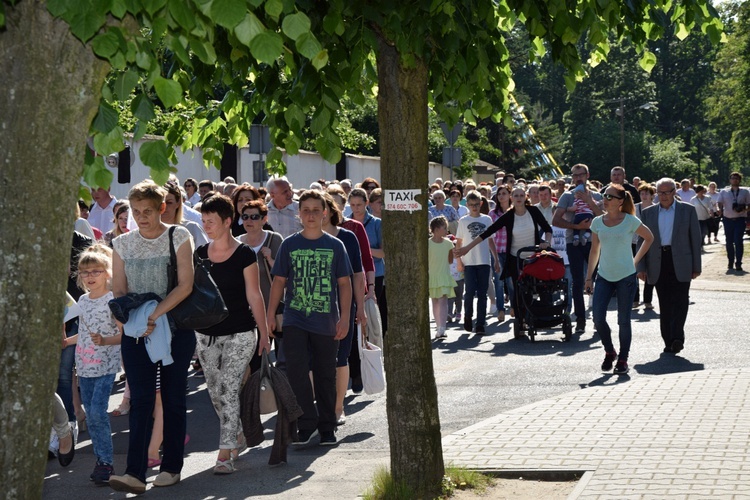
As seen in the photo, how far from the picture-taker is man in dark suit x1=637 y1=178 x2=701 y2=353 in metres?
13.7

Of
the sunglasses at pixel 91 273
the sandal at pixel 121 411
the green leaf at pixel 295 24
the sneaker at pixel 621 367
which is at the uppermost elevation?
the green leaf at pixel 295 24

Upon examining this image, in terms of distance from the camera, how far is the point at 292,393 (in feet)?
28.4

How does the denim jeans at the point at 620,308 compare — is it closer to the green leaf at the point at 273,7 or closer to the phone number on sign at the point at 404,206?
the phone number on sign at the point at 404,206

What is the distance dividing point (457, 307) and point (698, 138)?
366ft

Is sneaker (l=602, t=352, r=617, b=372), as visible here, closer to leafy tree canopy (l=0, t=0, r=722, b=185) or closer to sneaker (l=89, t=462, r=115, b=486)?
leafy tree canopy (l=0, t=0, r=722, b=185)

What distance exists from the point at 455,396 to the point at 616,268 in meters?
2.26

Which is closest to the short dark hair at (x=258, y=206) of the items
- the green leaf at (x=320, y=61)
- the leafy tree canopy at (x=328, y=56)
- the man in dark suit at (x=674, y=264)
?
the leafy tree canopy at (x=328, y=56)

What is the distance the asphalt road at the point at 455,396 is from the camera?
8102 millimetres

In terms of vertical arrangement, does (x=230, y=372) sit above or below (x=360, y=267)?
below

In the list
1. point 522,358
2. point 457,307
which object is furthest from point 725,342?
point 457,307

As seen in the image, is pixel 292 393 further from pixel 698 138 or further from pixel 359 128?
pixel 698 138

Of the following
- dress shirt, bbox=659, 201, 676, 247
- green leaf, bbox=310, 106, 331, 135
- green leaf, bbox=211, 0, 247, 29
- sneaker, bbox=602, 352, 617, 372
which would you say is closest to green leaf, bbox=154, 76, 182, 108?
green leaf, bbox=211, 0, 247, 29

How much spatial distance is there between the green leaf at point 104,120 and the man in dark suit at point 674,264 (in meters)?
10.0

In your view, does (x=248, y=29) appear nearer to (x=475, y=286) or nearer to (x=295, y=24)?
(x=295, y=24)
